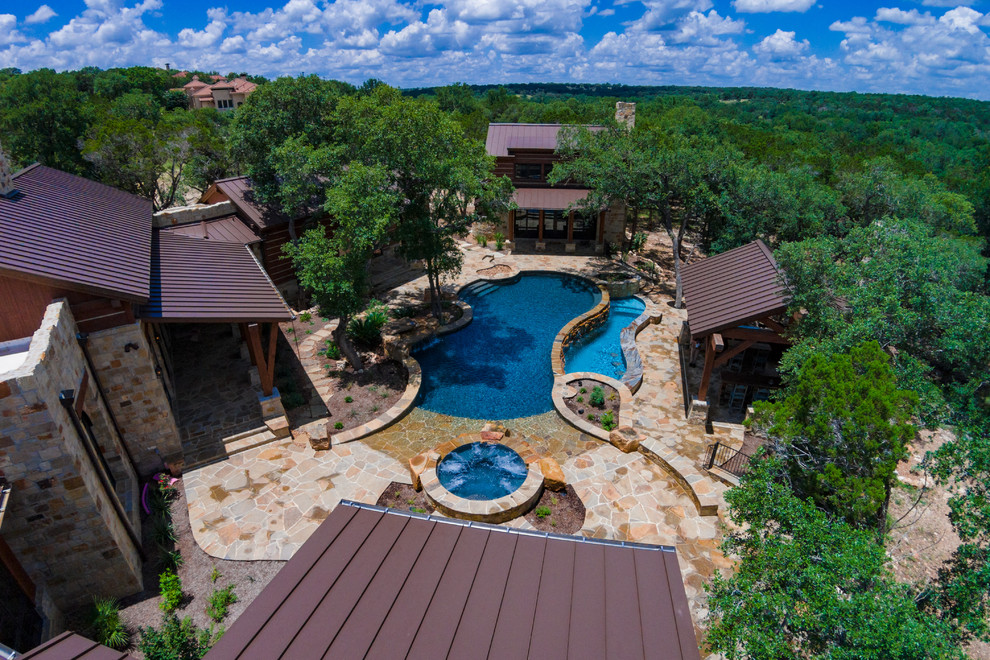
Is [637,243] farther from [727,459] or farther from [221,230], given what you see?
[221,230]

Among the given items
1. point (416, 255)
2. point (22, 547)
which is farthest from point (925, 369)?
point (22, 547)

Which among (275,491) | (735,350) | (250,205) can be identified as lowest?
(275,491)

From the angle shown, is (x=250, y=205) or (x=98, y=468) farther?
(x=250, y=205)

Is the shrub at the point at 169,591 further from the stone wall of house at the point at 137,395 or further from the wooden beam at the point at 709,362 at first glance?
the wooden beam at the point at 709,362

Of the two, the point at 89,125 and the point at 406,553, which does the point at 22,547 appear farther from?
the point at 89,125

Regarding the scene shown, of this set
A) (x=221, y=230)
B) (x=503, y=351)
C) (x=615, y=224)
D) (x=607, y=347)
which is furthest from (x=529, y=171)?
(x=221, y=230)

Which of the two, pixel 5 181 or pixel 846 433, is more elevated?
pixel 5 181

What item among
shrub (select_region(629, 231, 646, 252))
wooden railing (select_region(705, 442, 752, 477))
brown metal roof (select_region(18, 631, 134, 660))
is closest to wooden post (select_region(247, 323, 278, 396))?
brown metal roof (select_region(18, 631, 134, 660))

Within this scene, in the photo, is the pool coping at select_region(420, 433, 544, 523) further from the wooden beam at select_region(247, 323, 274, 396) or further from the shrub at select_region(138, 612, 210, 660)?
the wooden beam at select_region(247, 323, 274, 396)

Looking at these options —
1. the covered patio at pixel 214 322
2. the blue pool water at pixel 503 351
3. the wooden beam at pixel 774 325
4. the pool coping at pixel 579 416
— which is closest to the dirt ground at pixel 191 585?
the covered patio at pixel 214 322
